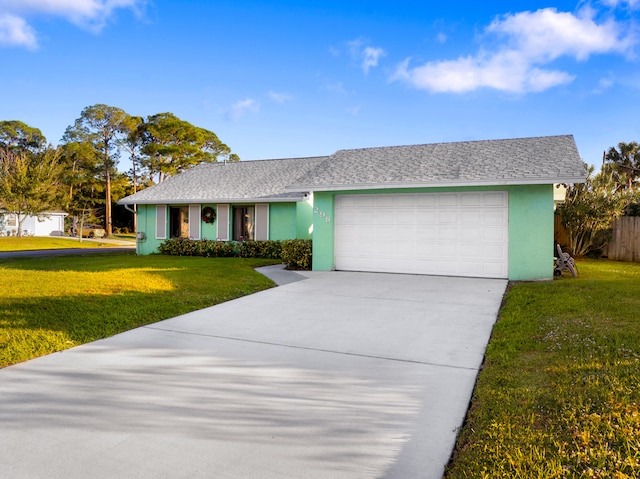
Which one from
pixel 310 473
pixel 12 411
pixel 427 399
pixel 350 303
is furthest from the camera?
pixel 350 303

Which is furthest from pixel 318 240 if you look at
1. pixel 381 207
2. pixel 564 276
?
pixel 564 276

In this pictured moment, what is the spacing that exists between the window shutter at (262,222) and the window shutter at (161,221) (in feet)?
15.1

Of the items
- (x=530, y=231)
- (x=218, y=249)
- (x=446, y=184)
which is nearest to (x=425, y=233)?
(x=446, y=184)

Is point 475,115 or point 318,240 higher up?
point 475,115

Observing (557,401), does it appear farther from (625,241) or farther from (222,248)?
(625,241)

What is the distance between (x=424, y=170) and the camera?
1205 cm

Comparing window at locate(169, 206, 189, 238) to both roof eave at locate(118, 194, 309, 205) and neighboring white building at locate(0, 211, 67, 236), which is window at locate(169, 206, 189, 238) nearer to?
roof eave at locate(118, 194, 309, 205)

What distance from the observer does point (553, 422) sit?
9.95 ft

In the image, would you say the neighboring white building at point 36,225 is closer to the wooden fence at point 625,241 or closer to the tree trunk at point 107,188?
the tree trunk at point 107,188

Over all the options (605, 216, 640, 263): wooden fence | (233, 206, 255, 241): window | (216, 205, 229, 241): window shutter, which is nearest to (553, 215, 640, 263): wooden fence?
(605, 216, 640, 263): wooden fence

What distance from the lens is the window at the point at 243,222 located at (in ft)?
58.2

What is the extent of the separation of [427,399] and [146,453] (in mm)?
2219


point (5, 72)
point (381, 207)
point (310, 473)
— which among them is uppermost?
point (5, 72)

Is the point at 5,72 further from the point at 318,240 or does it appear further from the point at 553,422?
the point at 553,422
